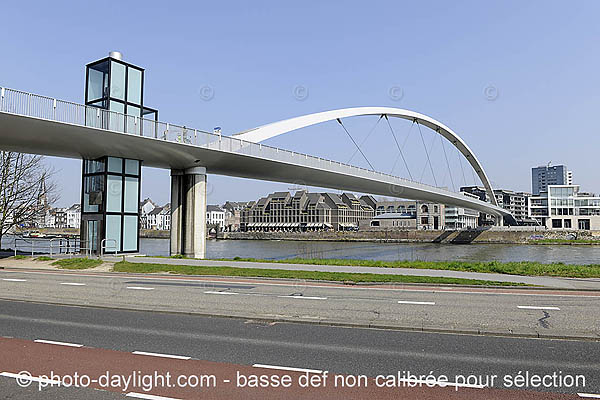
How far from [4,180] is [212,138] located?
44.8ft

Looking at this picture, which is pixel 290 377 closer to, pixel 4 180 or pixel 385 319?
pixel 385 319

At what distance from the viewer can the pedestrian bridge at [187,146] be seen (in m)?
23.1

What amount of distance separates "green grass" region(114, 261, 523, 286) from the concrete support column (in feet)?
31.1

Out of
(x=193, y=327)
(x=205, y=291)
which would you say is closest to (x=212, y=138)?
(x=205, y=291)

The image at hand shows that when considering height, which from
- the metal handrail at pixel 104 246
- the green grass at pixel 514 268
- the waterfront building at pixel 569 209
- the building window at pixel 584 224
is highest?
the waterfront building at pixel 569 209

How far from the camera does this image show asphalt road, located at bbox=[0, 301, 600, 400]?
5.51 metres

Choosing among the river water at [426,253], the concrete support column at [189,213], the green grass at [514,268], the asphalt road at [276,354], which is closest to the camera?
the asphalt road at [276,354]

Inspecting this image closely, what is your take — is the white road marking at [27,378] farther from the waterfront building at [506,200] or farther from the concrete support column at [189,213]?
the waterfront building at [506,200]

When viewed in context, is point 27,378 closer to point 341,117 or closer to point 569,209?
point 341,117

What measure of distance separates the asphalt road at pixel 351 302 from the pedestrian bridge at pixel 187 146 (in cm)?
846

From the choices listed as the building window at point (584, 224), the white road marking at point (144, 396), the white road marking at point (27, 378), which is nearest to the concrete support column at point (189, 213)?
the white road marking at point (27, 378)

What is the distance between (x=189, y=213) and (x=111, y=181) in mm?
6409

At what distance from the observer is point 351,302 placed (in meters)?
12.1

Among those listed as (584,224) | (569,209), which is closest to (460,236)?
(569,209)
